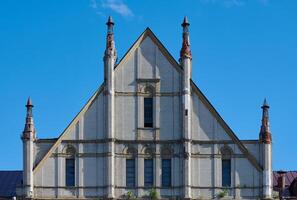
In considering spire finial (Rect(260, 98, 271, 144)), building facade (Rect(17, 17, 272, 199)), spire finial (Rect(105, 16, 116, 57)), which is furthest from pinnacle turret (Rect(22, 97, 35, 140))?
spire finial (Rect(260, 98, 271, 144))

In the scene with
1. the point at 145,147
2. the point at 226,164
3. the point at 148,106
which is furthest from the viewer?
the point at 148,106

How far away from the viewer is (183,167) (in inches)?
2997

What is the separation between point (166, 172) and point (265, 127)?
835cm

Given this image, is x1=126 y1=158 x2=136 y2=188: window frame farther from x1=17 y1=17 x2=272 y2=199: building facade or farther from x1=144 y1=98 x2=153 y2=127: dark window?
x1=144 y1=98 x2=153 y2=127: dark window

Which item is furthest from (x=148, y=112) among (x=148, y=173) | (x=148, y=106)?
→ (x=148, y=173)

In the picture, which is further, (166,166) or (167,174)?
(166,166)

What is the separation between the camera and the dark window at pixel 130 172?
76375 millimetres

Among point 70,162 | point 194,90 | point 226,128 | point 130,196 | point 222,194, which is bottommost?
point 130,196

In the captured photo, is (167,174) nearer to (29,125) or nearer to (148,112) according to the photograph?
(148,112)

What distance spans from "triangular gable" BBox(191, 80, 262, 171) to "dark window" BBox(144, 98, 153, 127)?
11.8 ft

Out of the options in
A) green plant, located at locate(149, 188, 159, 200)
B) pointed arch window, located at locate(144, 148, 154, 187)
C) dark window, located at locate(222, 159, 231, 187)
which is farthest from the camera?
dark window, located at locate(222, 159, 231, 187)

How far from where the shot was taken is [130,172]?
76.7 metres

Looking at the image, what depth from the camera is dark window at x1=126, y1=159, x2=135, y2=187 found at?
76375 millimetres

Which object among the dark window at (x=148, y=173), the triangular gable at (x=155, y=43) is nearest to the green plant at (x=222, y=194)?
the dark window at (x=148, y=173)
